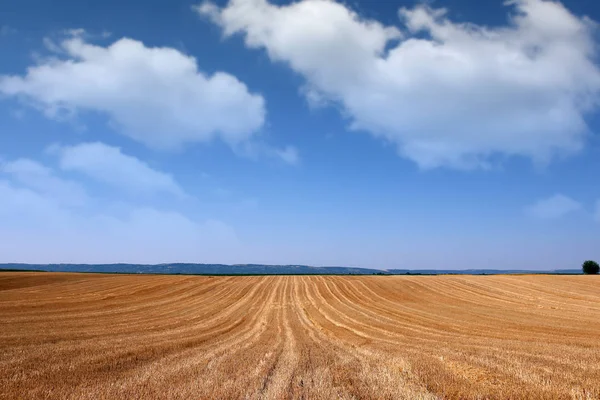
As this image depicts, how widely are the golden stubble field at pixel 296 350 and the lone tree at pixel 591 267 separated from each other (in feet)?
269

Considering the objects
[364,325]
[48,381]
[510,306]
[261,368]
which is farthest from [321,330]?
[510,306]

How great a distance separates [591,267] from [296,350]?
11309 centimetres

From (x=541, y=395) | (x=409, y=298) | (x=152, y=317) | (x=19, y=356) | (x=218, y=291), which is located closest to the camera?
(x=541, y=395)

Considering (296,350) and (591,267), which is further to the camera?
(591,267)

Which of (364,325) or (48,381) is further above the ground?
(48,381)

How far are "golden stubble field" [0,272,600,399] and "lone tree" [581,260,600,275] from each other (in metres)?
82.0

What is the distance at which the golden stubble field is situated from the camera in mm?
8484

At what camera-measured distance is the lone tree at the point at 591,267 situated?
321ft

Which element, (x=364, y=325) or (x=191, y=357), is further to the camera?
(x=364, y=325)

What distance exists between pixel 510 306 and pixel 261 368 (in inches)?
1176

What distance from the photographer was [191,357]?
12469 millimetres

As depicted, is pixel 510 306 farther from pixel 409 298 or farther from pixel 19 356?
pixel 19 356

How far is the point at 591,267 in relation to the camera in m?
99.0

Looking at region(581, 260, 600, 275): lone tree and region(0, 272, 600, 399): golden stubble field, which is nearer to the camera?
region(0, 272, 600, 399): golden stubble field
